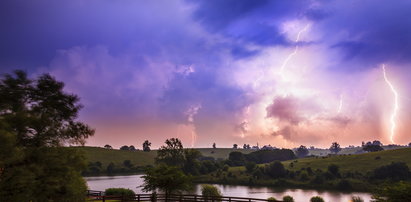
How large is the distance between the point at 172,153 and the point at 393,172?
68.6 m

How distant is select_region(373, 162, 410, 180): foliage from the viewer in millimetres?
77125

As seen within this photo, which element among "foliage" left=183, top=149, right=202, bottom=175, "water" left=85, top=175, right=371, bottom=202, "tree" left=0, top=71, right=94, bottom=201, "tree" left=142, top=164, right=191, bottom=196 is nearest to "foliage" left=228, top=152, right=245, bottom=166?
"foliage" left=183, top=149, right=202, bottom=175

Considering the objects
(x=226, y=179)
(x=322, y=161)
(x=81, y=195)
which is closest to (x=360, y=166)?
(x=322, y=161)

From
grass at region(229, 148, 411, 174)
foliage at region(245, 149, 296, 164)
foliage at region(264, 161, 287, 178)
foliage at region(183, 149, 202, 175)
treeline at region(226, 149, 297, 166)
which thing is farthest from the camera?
foliage at region(245, 149, 296, 164)

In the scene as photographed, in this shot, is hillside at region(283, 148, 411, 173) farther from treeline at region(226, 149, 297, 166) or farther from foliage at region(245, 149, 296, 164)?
foliage at region(245, 149, 296, 164)

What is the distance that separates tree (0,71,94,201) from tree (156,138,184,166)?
90753 millimetres

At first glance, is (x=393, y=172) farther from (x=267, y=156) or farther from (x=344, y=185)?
(x=267, y=156)

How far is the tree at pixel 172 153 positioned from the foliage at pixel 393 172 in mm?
62269

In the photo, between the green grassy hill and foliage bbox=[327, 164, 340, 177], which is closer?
foliage bbox=[327, 164, 340, 177]

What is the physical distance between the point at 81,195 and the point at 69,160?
3636 mm

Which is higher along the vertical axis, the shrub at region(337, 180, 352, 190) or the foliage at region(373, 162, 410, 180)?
the foliage at region(373, 162, 410, 180)

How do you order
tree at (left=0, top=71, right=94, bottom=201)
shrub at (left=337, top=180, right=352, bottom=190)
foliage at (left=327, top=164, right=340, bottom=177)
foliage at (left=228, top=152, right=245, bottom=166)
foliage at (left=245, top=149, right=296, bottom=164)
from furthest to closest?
foliage at (left=245, top=149, right=296, bottom=164)
foliage at (left=228, top=152, right=245, bottom=166)
foliage at (left=327, top=164, right=340, bottom=177)
shrub at (left=337, top=180, right=352, bottom=190)
tree at (left=0, top=71, right=94, bottom=201)

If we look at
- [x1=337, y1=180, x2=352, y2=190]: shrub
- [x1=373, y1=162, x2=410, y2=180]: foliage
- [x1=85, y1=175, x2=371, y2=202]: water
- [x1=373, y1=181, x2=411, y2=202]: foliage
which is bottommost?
[x1=85, y1=175, x2=371, y2=202]: water

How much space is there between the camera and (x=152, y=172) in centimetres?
3509
